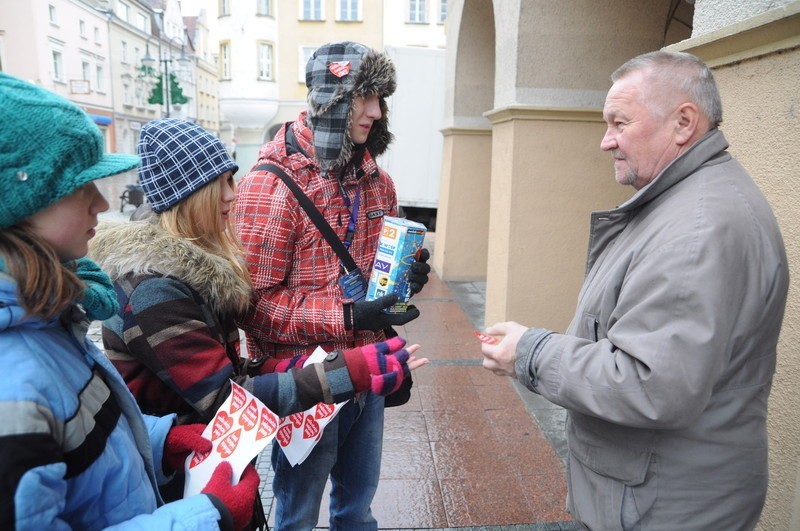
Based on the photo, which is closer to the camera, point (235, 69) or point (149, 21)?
point (235, 69)

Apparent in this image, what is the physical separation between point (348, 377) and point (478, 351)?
3.91 metres

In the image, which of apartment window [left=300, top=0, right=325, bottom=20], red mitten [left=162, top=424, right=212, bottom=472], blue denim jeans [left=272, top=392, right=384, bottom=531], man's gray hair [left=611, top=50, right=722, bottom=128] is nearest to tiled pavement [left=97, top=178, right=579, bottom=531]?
blue denim jeans [left=272, top=392, right=384, bottom=531]

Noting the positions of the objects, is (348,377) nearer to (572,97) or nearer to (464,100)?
(572,97)

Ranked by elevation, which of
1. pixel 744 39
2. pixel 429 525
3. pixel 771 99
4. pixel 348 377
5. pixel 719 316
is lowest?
pixel 429 525

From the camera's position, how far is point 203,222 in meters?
1.71

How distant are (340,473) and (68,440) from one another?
1512 mm

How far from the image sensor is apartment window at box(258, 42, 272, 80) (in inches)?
1062

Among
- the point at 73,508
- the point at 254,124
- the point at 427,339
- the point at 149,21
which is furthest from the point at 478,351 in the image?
the point at 149,21

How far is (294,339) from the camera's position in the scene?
2074 millimetres

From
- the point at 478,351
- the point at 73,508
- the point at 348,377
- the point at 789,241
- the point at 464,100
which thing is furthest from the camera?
the point at 464,100

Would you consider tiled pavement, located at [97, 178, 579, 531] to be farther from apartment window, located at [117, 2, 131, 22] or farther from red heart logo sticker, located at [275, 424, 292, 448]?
apartment window, located at [117, 2, 131, 22]

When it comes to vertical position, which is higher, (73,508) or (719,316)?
(719,316)

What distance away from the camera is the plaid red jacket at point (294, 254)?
2012mm

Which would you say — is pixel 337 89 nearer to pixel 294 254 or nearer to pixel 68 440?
pixel 294 254
